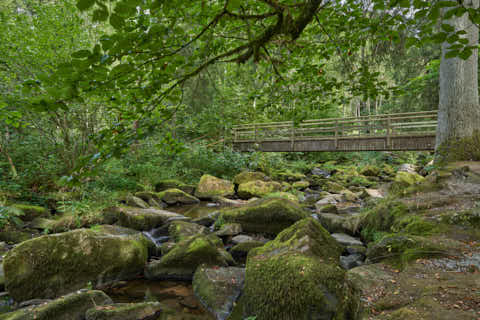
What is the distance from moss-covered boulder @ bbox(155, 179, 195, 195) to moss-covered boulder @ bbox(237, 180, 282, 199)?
2133 millimetres

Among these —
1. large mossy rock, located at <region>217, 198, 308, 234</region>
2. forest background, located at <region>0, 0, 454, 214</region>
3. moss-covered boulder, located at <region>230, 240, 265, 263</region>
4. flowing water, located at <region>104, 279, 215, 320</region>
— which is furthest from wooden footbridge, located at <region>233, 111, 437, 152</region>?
flowing water, located at <region>104, 279, 215, 320</region>

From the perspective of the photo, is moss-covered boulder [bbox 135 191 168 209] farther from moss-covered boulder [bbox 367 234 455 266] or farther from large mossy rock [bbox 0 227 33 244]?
moss-covered boulder [bbox 367 234 455 266]

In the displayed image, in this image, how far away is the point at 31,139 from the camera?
25.3 feet

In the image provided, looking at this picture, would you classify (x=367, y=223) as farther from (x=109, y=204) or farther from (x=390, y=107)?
(x=390, y=107)

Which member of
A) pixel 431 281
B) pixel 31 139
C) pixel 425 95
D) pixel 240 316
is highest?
pixel 425 95

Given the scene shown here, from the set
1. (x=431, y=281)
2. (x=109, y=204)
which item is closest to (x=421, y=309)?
(x=431, y=281)

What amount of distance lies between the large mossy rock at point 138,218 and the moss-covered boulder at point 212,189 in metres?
3.80

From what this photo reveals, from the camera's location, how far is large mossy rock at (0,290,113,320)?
96.2 inches

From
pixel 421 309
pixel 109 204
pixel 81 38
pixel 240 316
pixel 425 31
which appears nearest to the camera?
pixel 425 31

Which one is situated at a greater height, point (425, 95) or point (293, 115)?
point (425, 95)

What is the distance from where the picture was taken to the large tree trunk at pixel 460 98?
18.7 feet

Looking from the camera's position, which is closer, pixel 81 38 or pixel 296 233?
pixel 296 233

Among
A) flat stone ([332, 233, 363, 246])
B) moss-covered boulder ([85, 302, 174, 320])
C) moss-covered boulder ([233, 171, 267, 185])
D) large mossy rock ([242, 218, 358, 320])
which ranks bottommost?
flat stone ([332, 233, 363, 246])

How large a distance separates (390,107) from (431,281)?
22.4 meters
